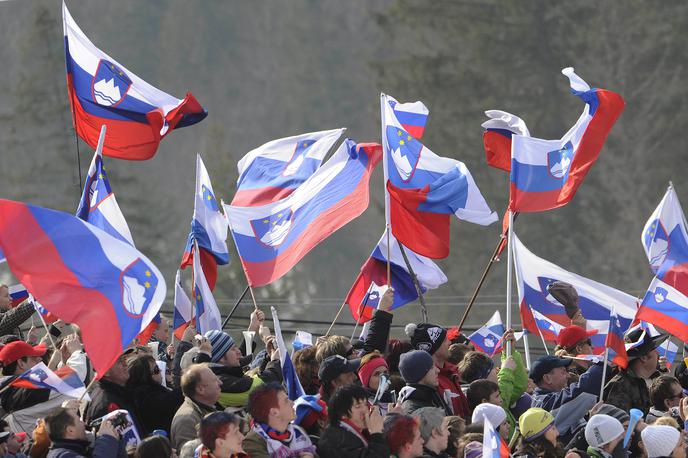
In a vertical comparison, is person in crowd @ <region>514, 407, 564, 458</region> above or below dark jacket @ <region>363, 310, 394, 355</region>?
above

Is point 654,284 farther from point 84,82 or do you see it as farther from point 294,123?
point 294,123

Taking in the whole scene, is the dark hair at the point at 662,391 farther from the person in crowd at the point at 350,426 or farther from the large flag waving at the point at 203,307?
the large flag waving at the point at 203,307

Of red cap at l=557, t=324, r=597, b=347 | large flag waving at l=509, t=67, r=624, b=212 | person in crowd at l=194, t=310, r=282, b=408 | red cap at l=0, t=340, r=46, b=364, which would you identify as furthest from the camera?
large flag waving at l=509, t=67, r=624, b=212

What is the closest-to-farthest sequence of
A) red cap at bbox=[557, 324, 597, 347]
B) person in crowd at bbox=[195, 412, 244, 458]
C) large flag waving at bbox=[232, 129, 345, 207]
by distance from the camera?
person in crowd at bbox=[195, 412, 244, 458] < red cap at bbox=[557, 324, 597, 347] < large flag waving at bbox=[232, 129, 345, 207]

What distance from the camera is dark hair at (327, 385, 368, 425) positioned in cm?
555

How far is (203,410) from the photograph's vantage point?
5.98m

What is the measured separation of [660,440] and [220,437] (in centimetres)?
212

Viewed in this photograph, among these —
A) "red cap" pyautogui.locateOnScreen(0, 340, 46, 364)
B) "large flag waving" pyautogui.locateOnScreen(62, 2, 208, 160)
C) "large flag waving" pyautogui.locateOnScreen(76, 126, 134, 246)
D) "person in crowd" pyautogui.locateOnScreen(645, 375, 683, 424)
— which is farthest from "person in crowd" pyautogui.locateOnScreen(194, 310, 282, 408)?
"large flag waving" pyautogui.locateOnScreen(62, 2, 208, 160)

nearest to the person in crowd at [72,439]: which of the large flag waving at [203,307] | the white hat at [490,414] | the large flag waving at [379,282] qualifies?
the white hat at [490,414]

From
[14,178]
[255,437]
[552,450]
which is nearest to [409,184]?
[552,450]

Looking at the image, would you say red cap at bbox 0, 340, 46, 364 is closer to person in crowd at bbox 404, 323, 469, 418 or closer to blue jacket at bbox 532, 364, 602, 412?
person in crowd at bbox 404, 323, 469, 418

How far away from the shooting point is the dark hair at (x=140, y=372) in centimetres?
632

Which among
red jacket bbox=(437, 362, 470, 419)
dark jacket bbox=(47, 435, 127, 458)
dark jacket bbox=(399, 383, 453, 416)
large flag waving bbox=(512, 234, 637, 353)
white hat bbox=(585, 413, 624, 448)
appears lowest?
large flag waving bbox=(512, 234, 637, 353)

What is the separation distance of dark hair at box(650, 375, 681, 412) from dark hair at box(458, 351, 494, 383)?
910 mm
